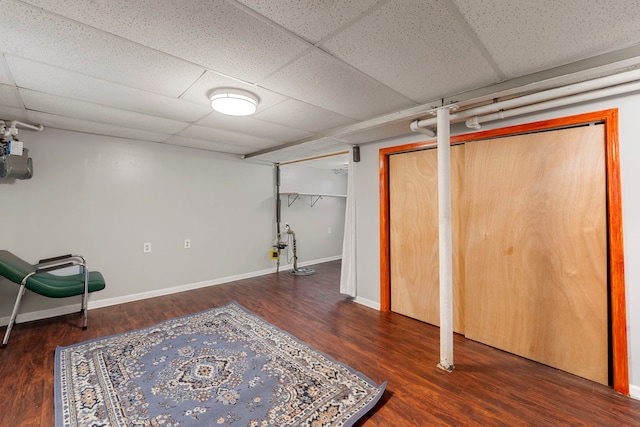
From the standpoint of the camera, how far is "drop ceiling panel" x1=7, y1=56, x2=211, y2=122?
180 centimetres

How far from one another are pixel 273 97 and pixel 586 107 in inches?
95.3

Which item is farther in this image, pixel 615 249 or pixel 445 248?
pixel 445 248

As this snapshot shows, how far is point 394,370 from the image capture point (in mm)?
2129

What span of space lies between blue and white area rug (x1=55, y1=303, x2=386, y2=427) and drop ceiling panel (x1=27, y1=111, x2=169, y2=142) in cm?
227

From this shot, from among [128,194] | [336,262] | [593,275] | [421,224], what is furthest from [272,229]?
[593,275]

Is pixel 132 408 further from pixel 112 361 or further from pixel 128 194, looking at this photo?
pixel 128 194

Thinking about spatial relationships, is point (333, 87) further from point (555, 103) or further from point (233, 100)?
point (555, 103)

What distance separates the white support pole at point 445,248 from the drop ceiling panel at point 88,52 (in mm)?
1916

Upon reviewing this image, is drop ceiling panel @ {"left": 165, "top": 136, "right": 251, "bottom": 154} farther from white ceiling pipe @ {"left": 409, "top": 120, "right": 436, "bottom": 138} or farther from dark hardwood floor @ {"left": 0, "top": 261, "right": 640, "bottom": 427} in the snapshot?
white ceiling pipe @ {"left": 409, "top": 120, "right": 436, "bottom": 138}

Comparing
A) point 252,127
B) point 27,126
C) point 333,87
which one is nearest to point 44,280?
point 27,126

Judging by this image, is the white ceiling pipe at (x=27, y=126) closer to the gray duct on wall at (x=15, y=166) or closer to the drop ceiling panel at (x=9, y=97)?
the gray duct on wall at (x=15, y=166)

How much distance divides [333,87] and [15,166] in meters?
3.35

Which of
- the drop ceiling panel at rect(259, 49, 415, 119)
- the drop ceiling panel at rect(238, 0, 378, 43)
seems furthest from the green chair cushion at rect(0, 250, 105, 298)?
the drop ceiling panel at rect(238, 0, 378, 43)

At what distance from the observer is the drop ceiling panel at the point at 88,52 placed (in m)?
1.34
